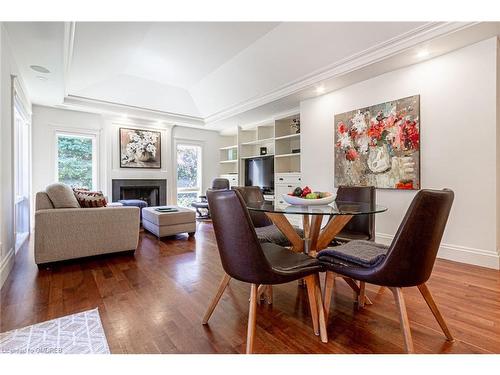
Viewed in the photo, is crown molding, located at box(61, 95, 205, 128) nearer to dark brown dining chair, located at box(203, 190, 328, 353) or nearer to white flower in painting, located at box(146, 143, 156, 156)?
white flower in painting, located at box(146, 143, 156, 156)

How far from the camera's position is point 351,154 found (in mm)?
3801

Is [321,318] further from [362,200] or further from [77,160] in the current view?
[77,160]

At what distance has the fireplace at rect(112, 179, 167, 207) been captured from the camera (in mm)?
5743

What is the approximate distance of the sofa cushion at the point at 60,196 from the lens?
9.37 feet

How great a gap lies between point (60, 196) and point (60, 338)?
1.91 m

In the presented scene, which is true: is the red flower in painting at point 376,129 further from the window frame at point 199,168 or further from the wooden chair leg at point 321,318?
the window frame at point 199,168

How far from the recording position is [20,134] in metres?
4.08

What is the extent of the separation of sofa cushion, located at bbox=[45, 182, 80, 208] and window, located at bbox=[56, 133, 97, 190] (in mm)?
2817

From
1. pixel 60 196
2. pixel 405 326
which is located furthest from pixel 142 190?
pixel 405 326

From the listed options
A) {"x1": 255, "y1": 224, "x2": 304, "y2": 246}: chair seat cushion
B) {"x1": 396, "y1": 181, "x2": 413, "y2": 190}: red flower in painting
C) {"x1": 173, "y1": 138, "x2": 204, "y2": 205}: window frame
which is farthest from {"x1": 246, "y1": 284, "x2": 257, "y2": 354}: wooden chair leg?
{"x1": 173, "y1": 138, "x2": 204, "y2": 205}: window frame

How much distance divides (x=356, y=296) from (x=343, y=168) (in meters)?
2.30

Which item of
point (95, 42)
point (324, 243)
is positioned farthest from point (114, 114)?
point (324, 243)

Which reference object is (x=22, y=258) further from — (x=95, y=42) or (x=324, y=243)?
(x=324, y=243)
